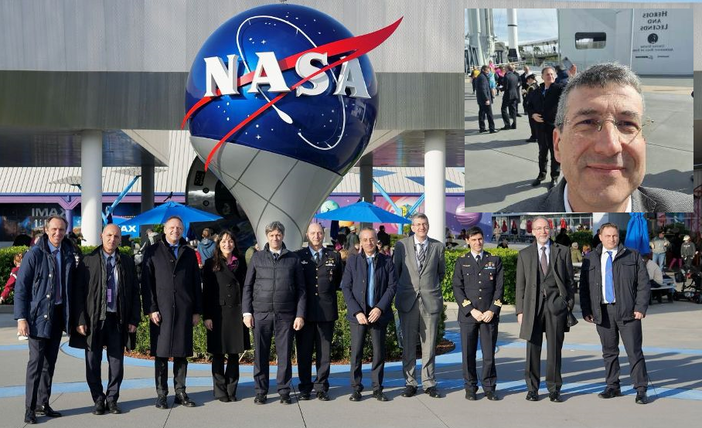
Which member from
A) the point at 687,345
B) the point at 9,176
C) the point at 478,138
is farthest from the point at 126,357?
the point at 9,176

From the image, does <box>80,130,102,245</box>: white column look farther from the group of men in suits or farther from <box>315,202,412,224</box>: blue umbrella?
the group of men in suits

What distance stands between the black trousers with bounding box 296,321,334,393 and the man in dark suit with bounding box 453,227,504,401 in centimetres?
136

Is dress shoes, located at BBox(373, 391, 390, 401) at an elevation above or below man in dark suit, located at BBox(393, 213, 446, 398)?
below

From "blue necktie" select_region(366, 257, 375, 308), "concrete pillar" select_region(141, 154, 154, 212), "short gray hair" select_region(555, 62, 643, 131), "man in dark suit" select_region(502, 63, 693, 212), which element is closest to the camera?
"blue necktie" select_region(366, 257, 375, 308)

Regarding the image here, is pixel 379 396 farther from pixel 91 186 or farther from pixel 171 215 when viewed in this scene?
pixel 91 186

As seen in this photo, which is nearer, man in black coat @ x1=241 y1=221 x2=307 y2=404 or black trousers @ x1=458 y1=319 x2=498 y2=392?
man in black coat @ x1=241 y1=221 x2=307 y2=404

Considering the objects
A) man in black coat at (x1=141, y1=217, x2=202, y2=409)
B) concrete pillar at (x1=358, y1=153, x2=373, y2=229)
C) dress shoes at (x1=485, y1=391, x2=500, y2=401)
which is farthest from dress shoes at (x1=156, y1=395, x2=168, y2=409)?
concrete pillar at (x1=358, y1=153, x2=373, y2=229)

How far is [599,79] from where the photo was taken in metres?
22.8

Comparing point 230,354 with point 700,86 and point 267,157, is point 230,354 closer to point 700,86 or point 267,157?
point 267,157

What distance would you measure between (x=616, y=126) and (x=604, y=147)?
26.6 inches

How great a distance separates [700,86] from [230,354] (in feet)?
62.9

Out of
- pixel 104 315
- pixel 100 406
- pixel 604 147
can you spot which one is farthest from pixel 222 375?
pixel 604 147

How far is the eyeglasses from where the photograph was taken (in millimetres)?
21906

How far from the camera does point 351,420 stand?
788 centimetres
